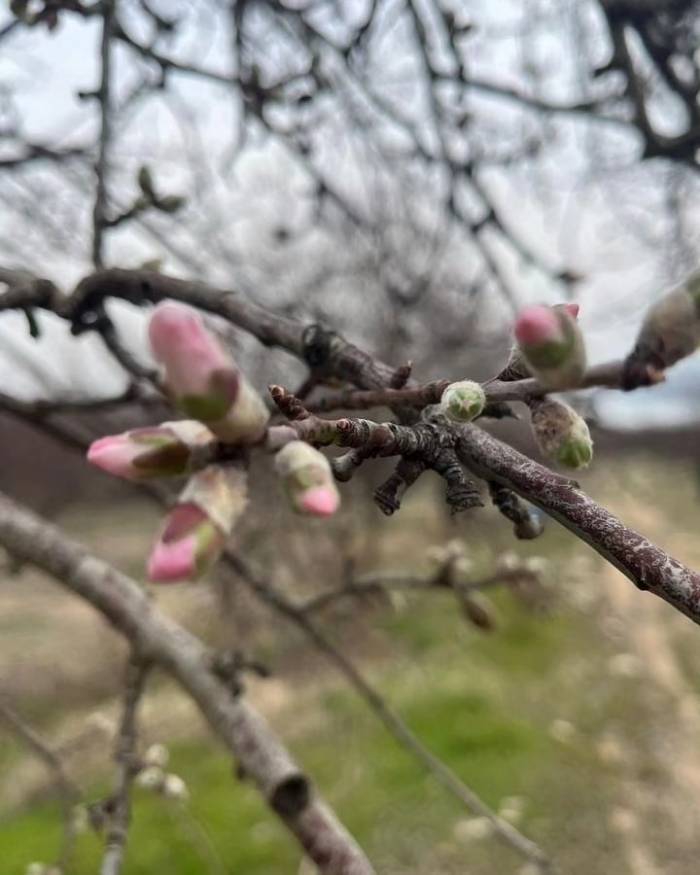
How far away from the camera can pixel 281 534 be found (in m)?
8.24

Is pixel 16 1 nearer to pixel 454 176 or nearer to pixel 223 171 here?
pixel 454 176

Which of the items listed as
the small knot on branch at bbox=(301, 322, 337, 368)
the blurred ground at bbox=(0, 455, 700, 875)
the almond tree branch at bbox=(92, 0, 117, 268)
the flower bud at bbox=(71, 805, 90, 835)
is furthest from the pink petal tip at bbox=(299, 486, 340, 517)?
the blurred ground at bbox=(0, 455, 700, 875)

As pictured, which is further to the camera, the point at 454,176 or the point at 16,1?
the point at 454,176

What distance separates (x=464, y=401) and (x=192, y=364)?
0.68 feet

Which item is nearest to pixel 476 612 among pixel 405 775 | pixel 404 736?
pixel 404 736

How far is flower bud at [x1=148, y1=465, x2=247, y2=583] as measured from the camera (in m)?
0.54

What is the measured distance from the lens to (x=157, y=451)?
0.58m

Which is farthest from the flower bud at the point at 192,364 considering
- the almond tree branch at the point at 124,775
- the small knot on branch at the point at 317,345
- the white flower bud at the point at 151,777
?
the white flower bud at the point at 151,777

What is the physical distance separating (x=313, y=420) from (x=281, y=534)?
25.2 ft

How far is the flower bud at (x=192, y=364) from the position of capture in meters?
0.52

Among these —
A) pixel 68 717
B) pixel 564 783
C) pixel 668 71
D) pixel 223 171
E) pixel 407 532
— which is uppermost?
pixel 668 71

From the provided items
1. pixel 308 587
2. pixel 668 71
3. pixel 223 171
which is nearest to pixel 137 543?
pixel 308 587

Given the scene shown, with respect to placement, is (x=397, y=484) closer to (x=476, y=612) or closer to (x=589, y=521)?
(x=589, y=521)

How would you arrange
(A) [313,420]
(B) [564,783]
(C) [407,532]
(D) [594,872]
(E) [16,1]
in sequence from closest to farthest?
(A) [313,420]
(E) [16,1]
(D) [594,872]
(B) [564,783]
(C) [407,532]
